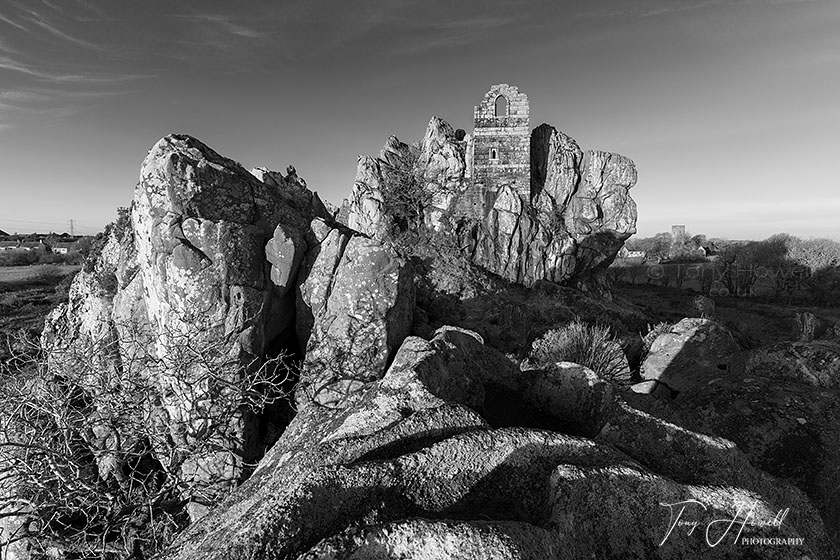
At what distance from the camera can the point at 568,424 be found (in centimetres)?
441

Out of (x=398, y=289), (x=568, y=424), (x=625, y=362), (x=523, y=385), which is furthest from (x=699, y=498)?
(x=625, y=362)

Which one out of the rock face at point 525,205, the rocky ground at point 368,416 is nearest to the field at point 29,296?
the rocky ground at point 368,416

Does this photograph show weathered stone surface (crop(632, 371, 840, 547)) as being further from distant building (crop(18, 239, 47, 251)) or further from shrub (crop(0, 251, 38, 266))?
distant building (crop(18, 239, 47, 251))

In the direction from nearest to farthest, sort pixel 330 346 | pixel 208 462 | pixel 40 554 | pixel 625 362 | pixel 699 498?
pixel 699 498
pixel 40 554
pixel 208 462
pixel 330 346
pixel 625 362

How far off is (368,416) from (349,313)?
3.92 m

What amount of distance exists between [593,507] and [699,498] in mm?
727

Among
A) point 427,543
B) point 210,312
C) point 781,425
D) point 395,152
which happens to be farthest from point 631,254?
point 427,543

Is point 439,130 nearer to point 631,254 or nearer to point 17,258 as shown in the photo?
point 17,258

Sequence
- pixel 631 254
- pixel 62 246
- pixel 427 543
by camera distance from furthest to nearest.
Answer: pixel 631 254
pixel 62 246
pixel 427 543

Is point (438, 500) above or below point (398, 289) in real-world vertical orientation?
below

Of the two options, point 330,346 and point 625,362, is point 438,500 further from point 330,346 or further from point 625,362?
point 625,362

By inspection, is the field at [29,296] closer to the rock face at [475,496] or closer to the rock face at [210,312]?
the rock face at [210,312]

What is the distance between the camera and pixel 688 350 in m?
11.3

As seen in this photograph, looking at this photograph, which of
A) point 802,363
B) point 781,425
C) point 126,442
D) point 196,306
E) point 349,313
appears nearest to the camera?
point 781,425
